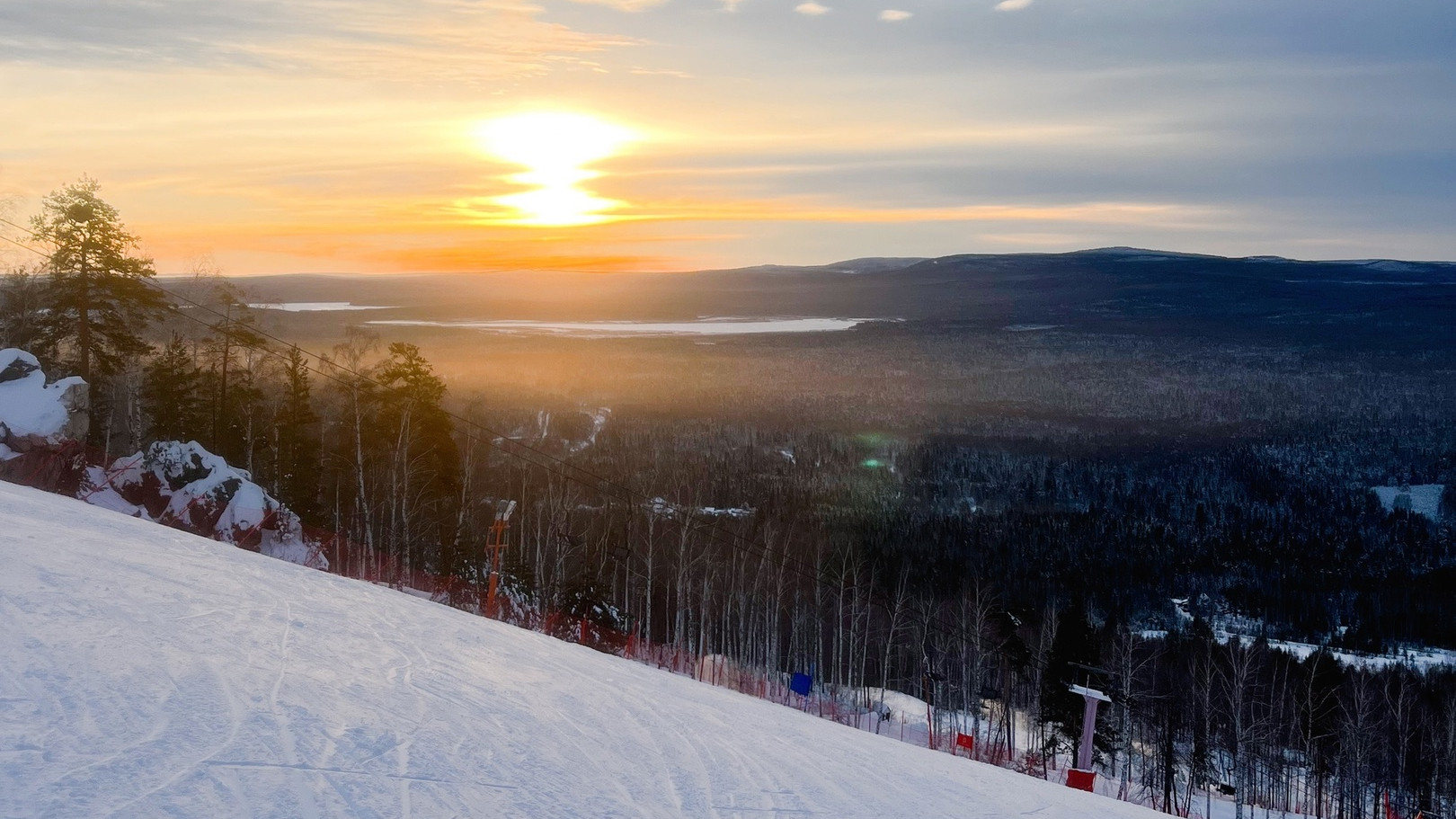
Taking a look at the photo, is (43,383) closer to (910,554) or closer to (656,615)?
(656,615)

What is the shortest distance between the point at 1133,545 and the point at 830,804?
156865 mm

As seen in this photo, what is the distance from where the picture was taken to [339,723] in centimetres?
856

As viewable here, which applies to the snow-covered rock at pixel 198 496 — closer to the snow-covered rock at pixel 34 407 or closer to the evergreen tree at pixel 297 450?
the snow-covered rock at pixel 34 407

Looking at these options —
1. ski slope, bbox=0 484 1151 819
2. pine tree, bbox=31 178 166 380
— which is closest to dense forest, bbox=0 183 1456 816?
pine tree, bbox=31 178 166 380

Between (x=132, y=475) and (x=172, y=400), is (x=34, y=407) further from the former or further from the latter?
(x=172, y=400)

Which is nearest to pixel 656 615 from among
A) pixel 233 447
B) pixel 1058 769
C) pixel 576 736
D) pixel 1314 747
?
pixel 1058 769

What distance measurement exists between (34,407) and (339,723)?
20.8 m

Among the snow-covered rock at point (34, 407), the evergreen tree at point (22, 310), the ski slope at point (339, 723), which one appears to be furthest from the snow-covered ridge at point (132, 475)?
the evergreen tree at point (22, 310)

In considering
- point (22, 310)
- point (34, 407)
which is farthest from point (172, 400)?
point (34, 407)

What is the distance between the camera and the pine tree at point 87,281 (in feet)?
108

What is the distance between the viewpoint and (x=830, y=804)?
32.1 feet

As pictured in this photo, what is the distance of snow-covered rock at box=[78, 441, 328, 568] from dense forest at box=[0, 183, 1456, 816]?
3.25 metres

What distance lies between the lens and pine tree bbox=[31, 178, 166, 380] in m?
32.9

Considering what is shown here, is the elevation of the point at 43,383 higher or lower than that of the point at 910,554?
higher
